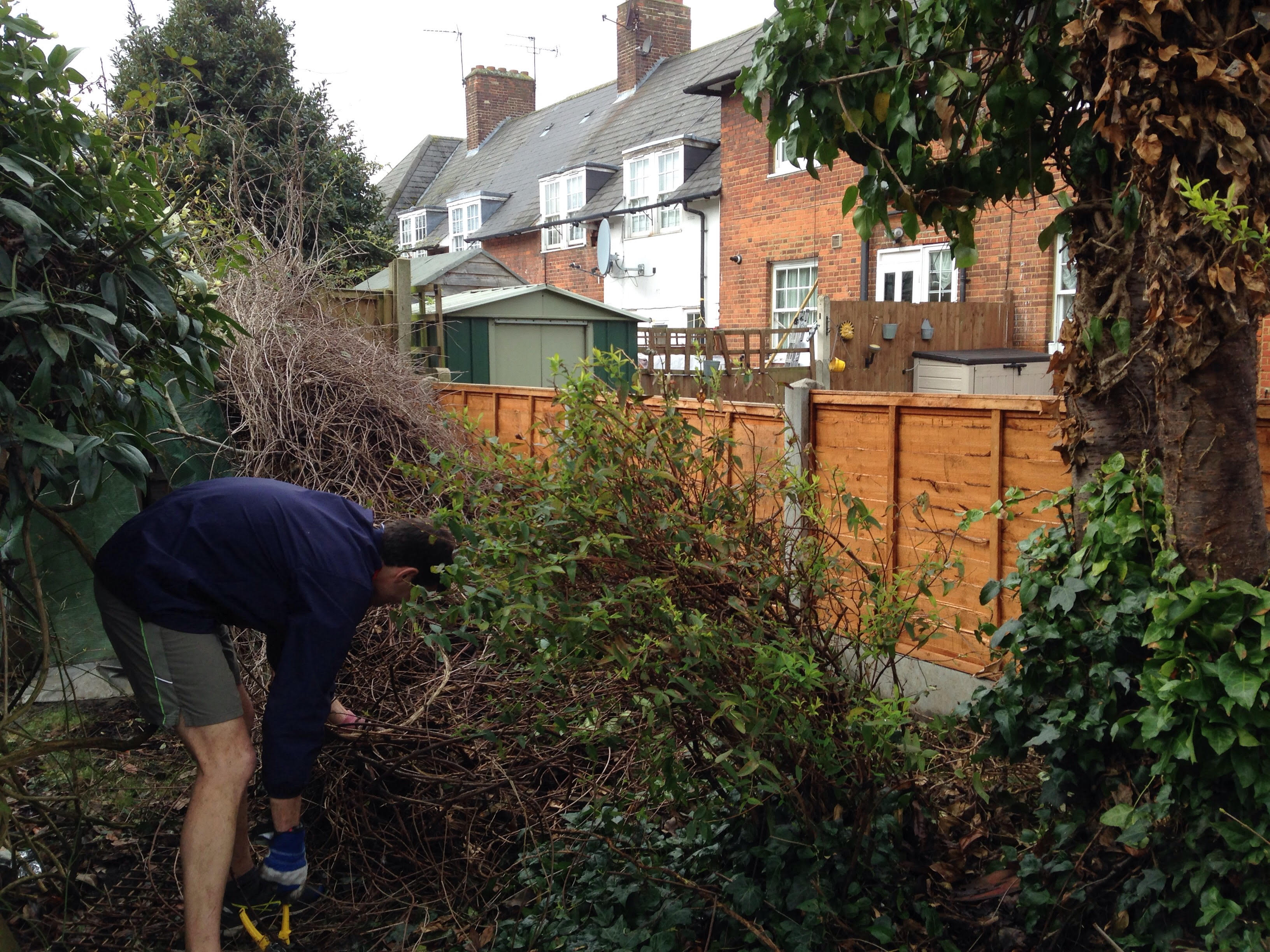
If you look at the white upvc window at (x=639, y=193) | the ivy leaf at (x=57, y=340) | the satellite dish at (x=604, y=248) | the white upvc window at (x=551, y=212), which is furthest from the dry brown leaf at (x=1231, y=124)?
the white upvc window at (x=551, y=212)

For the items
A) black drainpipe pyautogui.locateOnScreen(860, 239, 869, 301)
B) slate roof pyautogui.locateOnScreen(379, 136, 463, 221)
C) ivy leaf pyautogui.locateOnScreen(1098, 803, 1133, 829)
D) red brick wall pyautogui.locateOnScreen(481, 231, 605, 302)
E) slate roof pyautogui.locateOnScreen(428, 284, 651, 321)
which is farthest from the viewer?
slate roof pyautogui.locateOnScreen(379, 136, 463, 221)

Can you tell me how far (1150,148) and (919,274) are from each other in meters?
13.9

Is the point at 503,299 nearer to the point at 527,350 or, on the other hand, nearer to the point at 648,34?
the point at 527,350

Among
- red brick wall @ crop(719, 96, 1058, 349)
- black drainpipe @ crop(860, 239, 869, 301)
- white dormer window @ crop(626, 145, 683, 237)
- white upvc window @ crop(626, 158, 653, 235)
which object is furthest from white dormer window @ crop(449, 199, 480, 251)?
black drainpipe @ crop(860, 239, 869, 301)

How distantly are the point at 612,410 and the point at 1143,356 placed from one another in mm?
1648

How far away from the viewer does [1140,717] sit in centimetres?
259

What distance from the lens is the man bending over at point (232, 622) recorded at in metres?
3.14

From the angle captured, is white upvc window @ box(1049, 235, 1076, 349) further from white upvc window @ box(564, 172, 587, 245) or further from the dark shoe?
white upvc window @ box(564, 172, 587, 245)

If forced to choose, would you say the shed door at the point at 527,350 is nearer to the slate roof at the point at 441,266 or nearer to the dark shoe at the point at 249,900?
the slate roof at the point at 441,266

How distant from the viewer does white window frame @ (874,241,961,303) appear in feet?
49.8

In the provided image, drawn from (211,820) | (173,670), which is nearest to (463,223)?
(173,670)

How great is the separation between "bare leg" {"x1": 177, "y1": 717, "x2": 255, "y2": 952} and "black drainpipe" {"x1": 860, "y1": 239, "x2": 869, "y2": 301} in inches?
584

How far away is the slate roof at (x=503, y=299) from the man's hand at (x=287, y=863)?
952 centimetres

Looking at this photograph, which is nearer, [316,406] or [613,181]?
[316,406]
